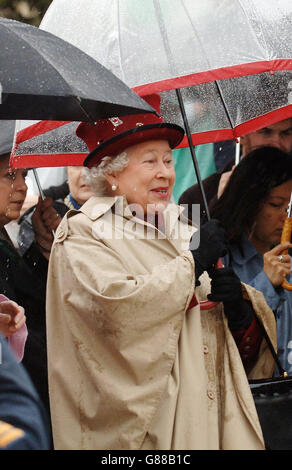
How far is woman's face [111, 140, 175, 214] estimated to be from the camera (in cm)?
333

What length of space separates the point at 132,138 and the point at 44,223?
1.43 m

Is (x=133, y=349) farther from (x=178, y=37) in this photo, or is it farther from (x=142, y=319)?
(x=178, y=37)

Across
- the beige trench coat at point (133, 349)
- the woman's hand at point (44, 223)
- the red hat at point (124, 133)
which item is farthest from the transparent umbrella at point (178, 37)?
the woman's hand at point (44, 223)

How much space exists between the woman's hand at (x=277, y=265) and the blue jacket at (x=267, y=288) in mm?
29

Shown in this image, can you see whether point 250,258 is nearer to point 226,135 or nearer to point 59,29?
point 226,135

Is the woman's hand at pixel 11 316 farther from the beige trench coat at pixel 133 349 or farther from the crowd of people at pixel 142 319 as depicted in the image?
the beige trench coat at pixel 133 349

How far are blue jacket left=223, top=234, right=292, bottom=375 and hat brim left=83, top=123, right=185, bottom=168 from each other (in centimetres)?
96

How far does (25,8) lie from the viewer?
8.27 metres

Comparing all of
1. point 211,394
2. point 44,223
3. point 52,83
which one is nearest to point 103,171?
point 52,83

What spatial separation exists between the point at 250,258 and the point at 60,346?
1.42 meters

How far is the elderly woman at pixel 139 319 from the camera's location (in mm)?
2965

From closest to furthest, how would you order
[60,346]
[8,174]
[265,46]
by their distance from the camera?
[60,346] → [265,46] → [8,174]

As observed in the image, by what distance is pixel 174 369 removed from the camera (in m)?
3.03
